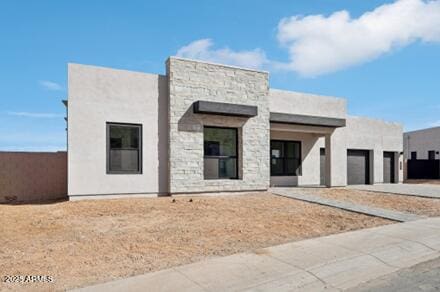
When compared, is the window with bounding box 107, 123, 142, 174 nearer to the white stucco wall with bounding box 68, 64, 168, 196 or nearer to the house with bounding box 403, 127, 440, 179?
the white stucco wall with bounding box 68, 64, 168, 196

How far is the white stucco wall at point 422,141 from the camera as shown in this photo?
36.3 metres

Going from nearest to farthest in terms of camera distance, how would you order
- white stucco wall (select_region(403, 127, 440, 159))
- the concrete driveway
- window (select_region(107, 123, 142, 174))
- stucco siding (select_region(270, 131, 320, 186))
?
1. window (select_region(107, 123, 142, 174))
2. the concrete driveway
3. stucco siding (select_region(270, 131, 320, 186))
4. white stucco wall (select_region(403, 127, 440, 159))

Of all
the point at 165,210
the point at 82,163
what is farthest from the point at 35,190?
the point at 165,210

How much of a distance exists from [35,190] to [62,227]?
278 inches

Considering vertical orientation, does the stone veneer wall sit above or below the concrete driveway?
above

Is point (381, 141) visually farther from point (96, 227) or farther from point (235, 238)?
point (96, 227)

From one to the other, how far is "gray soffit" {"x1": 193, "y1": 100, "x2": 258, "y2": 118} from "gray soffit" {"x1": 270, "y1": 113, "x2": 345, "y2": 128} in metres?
1.82

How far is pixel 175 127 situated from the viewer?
14.1 m

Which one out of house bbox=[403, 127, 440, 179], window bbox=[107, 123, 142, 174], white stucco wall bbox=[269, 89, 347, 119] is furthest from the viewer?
house bbox=[403, 127, 440, 179]

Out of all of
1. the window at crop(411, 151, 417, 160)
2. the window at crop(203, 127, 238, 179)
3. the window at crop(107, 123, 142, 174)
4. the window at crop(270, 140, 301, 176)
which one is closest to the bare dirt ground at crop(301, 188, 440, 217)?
the window at crop(270, 140, 301, 176)

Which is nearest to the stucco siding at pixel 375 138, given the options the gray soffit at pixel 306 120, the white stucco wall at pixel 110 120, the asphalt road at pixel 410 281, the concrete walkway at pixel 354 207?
the gray soffit at pixel 306 120

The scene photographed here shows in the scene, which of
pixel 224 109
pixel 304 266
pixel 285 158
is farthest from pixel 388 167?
pixel 304 266

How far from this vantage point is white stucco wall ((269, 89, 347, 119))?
57.8 feet

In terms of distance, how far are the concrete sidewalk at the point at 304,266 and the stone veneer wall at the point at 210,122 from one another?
7.16 meters
